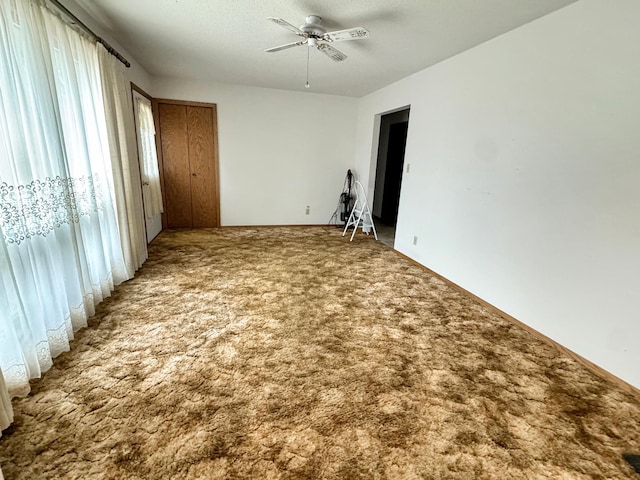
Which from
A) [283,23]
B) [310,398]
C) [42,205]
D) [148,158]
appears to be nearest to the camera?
[310,398]

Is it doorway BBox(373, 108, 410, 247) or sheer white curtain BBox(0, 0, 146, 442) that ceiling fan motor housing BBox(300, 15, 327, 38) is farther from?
doorway BBox(373, 108, 410, 247)

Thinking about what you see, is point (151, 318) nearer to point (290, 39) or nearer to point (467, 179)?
point (290, 39)

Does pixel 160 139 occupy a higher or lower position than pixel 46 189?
higher

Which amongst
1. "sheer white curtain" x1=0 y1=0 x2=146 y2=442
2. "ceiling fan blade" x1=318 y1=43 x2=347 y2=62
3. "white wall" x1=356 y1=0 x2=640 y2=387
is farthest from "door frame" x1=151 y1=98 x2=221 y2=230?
"white wall" x1=356 y1=0 x2=640 y2=387

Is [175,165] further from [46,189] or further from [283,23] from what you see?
[283,23]

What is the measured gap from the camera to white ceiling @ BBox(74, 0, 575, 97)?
7.60 feet

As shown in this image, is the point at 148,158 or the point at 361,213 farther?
the point at 361,213

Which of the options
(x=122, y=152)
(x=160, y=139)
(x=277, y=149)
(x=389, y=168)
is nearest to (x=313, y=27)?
(x=122, y=152)

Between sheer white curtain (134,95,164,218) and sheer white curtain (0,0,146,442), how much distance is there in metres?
1.46

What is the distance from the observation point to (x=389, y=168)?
6512 mm

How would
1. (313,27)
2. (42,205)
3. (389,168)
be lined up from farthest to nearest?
1. (389,168)
2. (313,27)
3. (42,205)

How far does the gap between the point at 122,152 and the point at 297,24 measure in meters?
2.14

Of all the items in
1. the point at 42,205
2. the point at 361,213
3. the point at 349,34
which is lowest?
the point at 361,213

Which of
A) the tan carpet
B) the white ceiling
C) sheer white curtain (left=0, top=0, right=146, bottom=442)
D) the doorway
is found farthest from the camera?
the doorway
